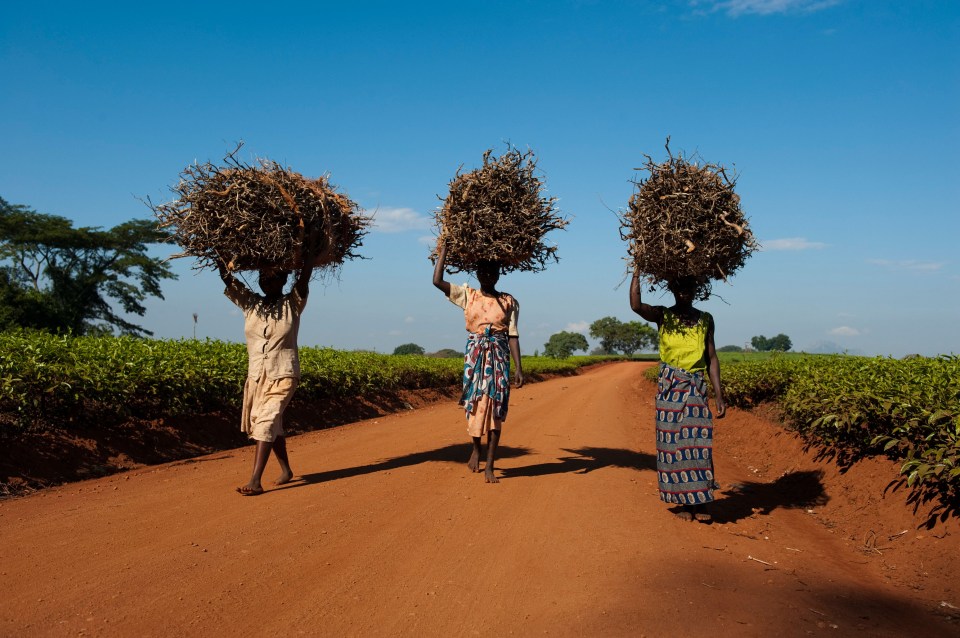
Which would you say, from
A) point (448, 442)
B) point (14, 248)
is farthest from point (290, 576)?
point (14, 248)

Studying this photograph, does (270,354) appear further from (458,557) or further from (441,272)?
(458,557)

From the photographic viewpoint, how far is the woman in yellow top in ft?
19.3

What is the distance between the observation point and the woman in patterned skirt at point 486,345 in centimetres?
715

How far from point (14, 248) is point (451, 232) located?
38.7 metres

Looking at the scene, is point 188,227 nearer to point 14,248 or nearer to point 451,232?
point 451,232

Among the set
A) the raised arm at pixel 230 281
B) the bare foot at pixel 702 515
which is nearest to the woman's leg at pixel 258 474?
the raised arm at pixel 230 281

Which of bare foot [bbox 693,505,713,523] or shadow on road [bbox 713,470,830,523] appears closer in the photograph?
bare foot [bbox 693,505,713,523]

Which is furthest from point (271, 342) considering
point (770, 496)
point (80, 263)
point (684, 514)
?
point (80, 263)

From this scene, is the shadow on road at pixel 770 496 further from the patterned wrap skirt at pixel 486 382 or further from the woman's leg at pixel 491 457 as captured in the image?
the patterned wrap skirt at pixel 486 382

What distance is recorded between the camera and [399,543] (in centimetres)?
475

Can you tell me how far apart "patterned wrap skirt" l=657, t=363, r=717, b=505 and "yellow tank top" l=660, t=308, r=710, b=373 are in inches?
3.7

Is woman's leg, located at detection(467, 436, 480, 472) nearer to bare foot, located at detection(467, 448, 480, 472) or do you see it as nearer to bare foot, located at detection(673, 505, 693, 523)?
bare foot, located at detection(467, 448, 480, 472)

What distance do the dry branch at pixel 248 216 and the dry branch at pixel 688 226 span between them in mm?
3077

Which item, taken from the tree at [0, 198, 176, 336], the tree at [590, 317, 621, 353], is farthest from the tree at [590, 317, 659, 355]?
the tree at [0, 198, 176, 336]
